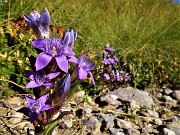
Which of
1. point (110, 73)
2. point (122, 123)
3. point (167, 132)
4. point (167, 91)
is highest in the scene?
point (110, 73)

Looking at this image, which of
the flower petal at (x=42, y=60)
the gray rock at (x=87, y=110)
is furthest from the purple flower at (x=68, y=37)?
the gray rock at (x=87, y=110)

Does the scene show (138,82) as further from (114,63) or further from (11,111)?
(11,111)

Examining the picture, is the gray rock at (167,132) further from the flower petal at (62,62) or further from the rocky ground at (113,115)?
the flower petal at (62,62)

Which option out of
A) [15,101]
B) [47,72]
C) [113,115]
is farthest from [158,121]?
[47,72]

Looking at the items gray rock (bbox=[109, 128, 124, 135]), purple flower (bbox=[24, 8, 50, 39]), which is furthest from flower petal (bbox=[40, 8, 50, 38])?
gray rock (bbox=[109, 128, 124, 135])

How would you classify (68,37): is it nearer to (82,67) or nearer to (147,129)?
(82,67)
